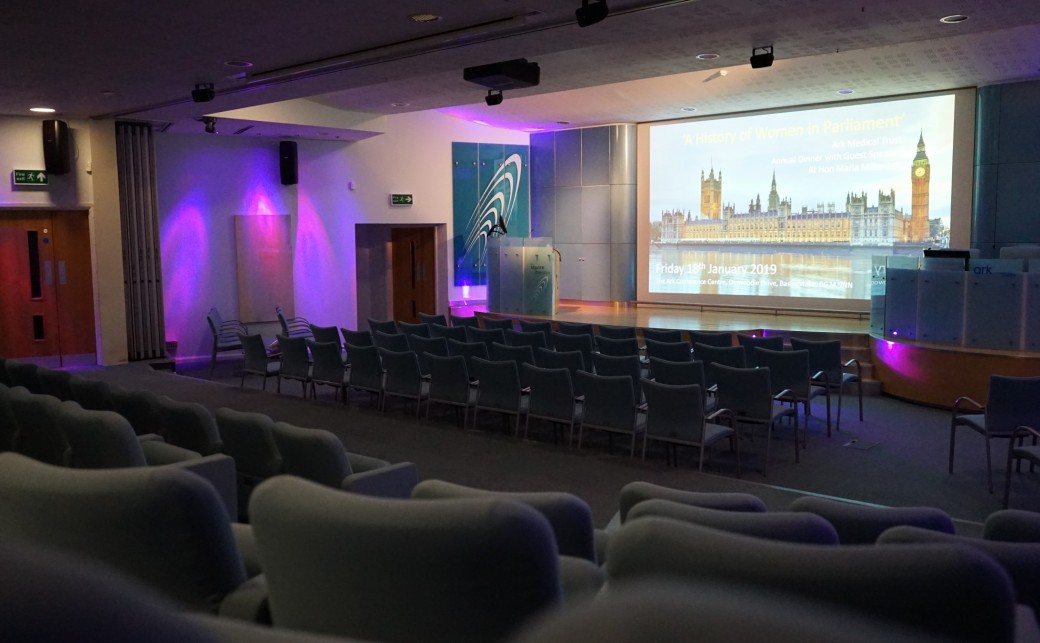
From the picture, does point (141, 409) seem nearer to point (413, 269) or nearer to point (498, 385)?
point (498, 385)

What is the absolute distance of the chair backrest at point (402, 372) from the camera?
312 inches

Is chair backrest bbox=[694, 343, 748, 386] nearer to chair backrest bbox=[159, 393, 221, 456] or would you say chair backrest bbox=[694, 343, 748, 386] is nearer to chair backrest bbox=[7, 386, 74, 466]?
chair backrest bbox=[159, 393, 221, 456]

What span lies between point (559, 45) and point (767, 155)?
7.81m

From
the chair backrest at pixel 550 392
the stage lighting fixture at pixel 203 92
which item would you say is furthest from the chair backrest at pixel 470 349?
the stage lighting fixture at pixel 203 92

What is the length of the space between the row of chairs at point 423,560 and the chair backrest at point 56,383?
14.9 ft

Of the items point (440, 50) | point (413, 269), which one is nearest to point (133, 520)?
point (440, 50)

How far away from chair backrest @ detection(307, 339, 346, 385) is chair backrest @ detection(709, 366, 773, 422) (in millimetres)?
3930

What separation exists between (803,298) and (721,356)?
722 centimetres

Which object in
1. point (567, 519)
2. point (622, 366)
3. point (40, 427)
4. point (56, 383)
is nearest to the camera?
point (567, 519)

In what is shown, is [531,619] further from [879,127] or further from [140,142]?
[879,127]

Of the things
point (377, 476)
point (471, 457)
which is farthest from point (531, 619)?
point (471, 457)

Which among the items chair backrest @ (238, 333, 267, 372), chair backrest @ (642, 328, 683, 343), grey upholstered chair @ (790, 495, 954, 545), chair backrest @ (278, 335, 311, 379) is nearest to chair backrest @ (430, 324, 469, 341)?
chair backrest @ (278, 335, 311, 379)

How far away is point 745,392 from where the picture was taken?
673cm

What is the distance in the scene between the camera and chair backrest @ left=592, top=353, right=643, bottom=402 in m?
7.43
